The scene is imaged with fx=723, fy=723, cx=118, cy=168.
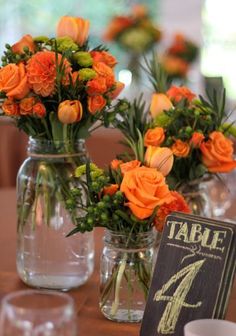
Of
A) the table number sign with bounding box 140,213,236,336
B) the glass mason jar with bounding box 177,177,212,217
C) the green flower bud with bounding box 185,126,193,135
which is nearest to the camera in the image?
the table number sign with bounding box 140,213,236,336

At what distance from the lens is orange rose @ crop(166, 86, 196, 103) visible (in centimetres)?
138

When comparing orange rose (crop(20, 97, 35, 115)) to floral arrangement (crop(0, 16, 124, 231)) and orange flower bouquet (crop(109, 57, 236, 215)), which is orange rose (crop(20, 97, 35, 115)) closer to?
floral arrangement (crop(0, 16, 124, 231))

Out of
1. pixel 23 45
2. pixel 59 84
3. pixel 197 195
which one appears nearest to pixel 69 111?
pixel 59 84

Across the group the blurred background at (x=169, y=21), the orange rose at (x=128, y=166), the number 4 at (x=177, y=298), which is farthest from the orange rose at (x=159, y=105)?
the blurred background at (x=169, y=21)

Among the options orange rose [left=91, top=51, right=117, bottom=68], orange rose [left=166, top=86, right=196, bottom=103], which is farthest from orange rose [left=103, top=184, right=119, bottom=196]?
orange rose [left=166, top=86, right=196, bottom=103]

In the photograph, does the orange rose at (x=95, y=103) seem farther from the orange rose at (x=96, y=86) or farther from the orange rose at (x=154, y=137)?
the orange rose at (x=154, y=137)

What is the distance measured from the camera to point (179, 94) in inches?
55.1

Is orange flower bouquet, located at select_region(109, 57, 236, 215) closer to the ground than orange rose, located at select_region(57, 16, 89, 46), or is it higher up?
closer to the ground

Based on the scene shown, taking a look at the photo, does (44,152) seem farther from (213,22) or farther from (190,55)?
(213,22)

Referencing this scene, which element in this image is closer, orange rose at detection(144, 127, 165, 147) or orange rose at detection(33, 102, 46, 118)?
orange rose at detection(33, 102, 46, 118)

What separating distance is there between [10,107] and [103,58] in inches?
7.0

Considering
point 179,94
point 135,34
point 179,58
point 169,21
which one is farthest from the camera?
point 169,21

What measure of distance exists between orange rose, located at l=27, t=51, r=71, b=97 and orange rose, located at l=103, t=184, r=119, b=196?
192 millimetres

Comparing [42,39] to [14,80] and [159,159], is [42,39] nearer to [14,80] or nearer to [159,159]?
[14,80]
